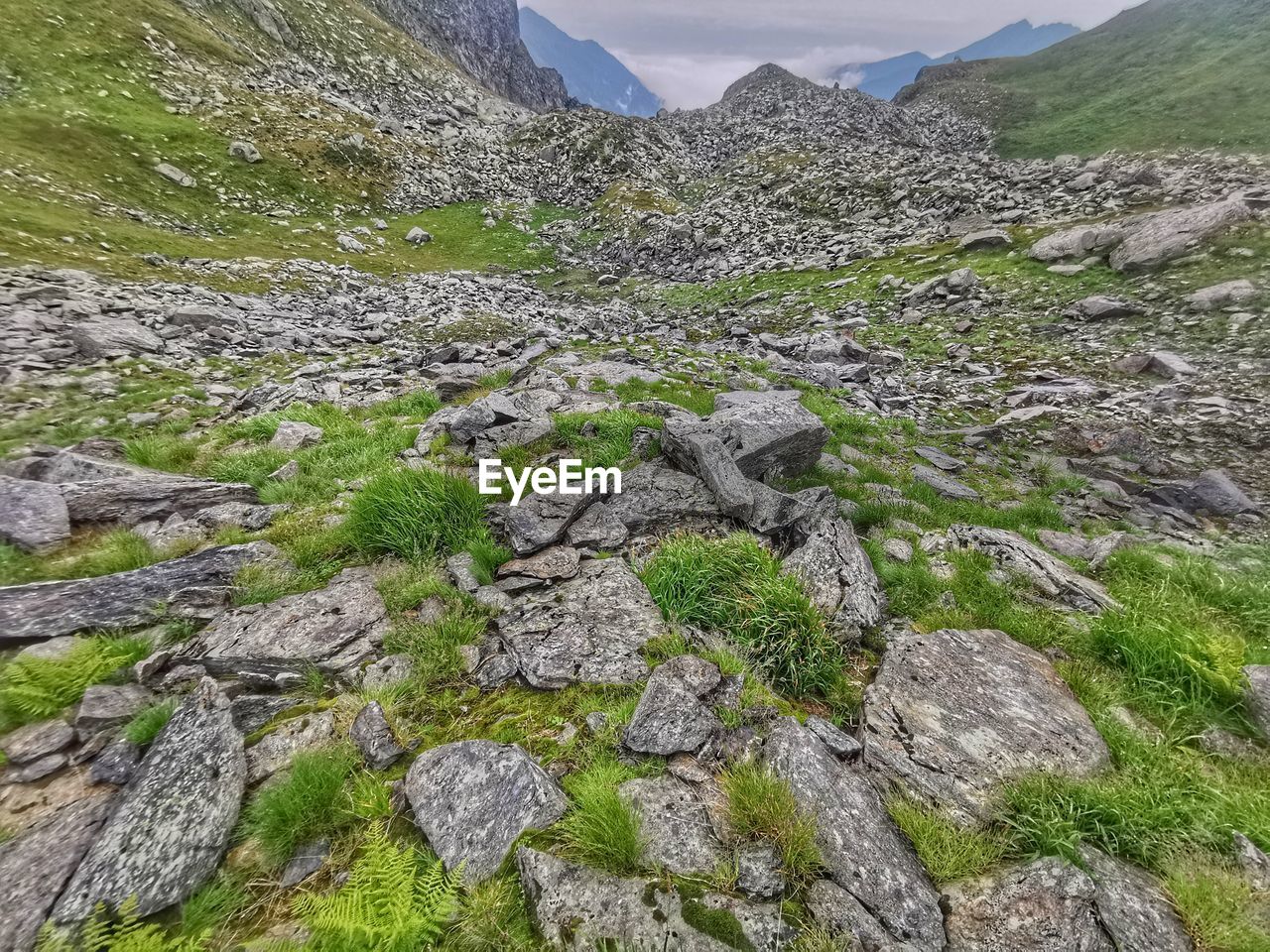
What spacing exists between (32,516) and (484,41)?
149530 mm

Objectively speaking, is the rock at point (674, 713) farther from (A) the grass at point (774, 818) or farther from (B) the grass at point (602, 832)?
(B) the grass at point (602, 832)

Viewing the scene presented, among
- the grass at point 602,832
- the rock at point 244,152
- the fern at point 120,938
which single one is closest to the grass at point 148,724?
the fern at point 120,938

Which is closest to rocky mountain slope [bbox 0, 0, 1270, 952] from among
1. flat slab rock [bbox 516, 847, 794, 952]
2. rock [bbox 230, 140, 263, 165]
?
flat slab rock [bbox 516, 847, 794, 952]

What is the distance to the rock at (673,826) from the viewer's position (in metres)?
3.45

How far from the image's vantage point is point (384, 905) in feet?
10.2

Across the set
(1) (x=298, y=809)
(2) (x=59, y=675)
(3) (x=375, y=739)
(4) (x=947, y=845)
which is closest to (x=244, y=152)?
(2) (x=59, y=675)

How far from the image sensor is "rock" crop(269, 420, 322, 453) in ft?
31.2

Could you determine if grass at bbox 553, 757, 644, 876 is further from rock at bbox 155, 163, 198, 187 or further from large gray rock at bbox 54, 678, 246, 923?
rock at bbox 155, 163, 198, 187

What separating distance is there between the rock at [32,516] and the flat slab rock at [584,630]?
19.0 feet

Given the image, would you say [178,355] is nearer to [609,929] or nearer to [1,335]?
[1,335]

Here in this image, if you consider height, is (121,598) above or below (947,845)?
above

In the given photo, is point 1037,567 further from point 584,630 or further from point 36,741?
point 36,741

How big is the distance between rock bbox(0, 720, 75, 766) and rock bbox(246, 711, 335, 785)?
139cm

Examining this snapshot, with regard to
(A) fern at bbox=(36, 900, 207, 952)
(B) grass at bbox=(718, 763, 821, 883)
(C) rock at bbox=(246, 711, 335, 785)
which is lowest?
(B) grass at bbox=(718, 763, 821, 883)
